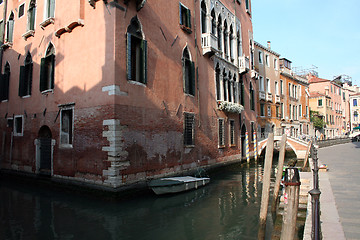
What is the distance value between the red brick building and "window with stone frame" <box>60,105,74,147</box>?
3 centimetres

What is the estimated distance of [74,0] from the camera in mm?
8781

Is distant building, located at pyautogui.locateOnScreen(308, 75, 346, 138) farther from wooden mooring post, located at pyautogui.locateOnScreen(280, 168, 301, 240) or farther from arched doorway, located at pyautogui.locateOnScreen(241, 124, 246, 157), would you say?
wooden mooring post, located at pyautogui.locateOnScreen(280, 168, 301, 240)

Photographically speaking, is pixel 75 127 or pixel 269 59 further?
pixel 269 59

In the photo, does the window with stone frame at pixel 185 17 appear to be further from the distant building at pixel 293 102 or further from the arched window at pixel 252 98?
the distant building at pixel 293 102

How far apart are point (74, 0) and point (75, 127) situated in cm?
417

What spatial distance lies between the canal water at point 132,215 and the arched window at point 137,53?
3.71 m

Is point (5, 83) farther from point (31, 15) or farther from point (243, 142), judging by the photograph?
point (243, 142)

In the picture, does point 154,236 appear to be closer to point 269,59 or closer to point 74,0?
point 74,0

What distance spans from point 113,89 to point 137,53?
177 cm

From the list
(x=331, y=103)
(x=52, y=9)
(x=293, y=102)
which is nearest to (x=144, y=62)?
(x=52, y=9)

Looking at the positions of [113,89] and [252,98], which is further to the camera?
[252,98]

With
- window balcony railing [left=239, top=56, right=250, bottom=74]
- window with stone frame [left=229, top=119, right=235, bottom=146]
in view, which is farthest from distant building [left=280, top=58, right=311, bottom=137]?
window with stone frame [left=229, top=119, right=235, bottom=146]

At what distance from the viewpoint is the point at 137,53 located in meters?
8.62

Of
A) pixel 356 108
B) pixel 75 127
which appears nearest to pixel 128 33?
pixel 75 127
